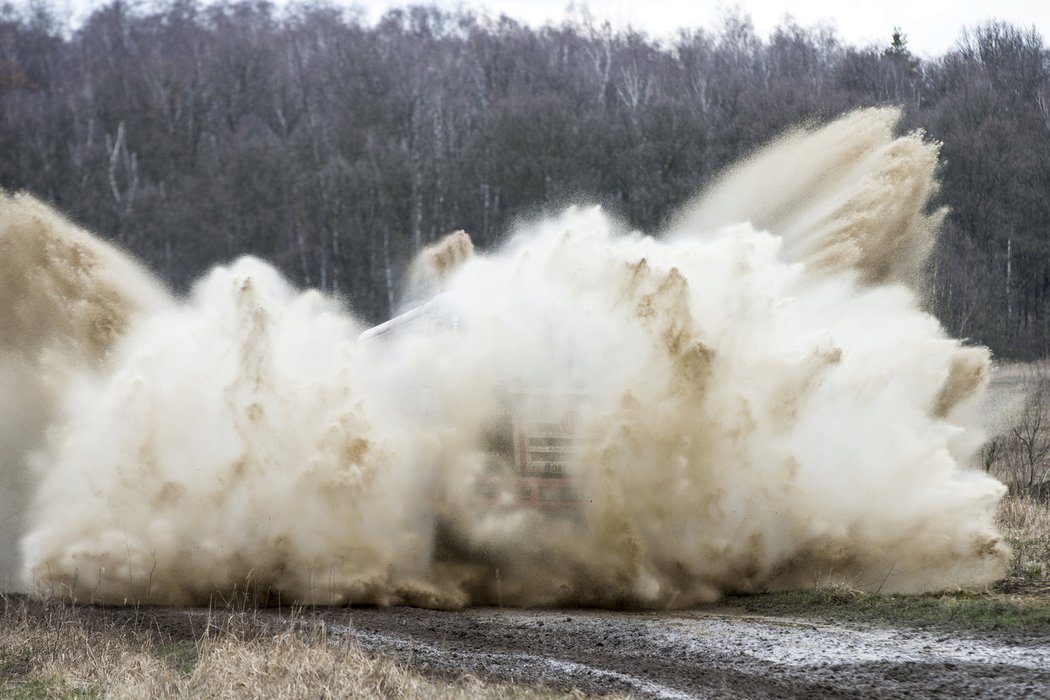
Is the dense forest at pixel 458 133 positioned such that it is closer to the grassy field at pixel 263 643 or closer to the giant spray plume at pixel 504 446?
the giant spray plume at pixel 504 446

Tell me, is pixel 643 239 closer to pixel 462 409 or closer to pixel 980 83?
pixel 462 409

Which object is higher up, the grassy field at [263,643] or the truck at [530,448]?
the truck at [530,448]

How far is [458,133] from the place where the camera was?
6731cm

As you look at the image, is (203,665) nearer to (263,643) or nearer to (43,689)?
(263,643)

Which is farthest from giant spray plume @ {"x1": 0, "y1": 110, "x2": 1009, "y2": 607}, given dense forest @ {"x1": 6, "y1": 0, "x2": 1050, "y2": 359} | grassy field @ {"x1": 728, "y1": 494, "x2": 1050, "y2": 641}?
dense forest @ {"x1": 6, "y1": 0, "x2": 1050, "y2": 359}

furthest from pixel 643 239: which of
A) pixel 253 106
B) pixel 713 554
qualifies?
pixel 253 106

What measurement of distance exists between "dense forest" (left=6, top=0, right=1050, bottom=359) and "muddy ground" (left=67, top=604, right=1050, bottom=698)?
27.9 metres

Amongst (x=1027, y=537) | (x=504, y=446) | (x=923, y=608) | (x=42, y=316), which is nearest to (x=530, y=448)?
(x=504, y=446)

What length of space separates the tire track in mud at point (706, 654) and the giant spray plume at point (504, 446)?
1024 millimetres

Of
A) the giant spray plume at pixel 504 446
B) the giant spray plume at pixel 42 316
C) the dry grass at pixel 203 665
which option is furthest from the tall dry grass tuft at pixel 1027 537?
the giant spray plume at pixel 42 316

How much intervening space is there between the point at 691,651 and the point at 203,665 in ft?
11.7

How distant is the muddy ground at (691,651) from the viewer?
7.99 meters

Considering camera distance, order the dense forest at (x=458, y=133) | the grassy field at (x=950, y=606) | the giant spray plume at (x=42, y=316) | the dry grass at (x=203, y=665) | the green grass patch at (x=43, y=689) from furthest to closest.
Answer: the dense forest at (x=458, y=133) < the giant spray plume at (x=42, y=316) < the grassy field at (x=950, y=606) < the green grass patch at (x=43, y=689) < the dry grass at (x=203, y=665)

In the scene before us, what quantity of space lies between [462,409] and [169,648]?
3.87 meters
